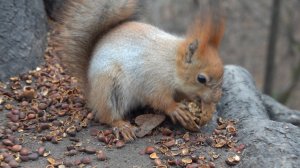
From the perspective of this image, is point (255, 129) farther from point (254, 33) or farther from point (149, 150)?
point (254, 33)

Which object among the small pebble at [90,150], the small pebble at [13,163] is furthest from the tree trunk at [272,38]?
the small pebble at [13,163]

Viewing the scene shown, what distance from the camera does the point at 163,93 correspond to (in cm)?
288

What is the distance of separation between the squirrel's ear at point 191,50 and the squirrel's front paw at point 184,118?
0.25m

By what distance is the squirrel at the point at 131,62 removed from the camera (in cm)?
282

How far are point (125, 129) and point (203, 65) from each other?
19.3 inches

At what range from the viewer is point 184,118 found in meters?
2.85

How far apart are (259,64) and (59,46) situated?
5478mm

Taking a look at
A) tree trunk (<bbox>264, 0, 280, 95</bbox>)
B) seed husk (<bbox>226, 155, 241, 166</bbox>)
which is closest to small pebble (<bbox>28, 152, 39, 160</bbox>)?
seed husk (<bbox>226, 155, 241, 166</bbox>)

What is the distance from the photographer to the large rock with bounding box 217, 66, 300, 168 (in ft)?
8.43

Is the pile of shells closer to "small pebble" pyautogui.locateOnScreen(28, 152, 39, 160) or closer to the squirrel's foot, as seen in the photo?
the squirrel's foot

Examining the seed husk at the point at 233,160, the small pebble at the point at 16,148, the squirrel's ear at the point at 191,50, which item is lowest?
the seed husk at the point at 233,160

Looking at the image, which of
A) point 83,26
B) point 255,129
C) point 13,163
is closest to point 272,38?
point 255,129

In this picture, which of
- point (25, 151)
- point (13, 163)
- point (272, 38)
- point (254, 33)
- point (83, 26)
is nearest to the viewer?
point (13, 163)

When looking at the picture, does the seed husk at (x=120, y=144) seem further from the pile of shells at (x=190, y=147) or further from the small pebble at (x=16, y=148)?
the small pebble at (x=16, y=148)
